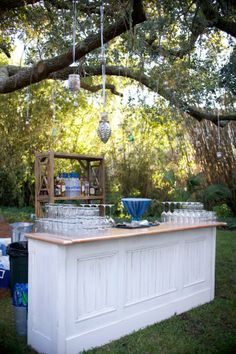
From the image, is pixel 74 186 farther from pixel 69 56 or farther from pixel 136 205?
pixel 136 205

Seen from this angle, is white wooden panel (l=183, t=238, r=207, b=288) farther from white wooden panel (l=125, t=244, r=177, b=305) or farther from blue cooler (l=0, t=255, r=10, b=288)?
blue cooler (l=0, t=255, r=10, b=288)

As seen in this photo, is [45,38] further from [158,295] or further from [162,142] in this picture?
[162,142]

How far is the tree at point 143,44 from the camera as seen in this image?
4.05 metres

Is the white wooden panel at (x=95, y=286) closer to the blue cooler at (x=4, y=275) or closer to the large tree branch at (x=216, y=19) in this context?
the blue cooler at (x=4, y=275)

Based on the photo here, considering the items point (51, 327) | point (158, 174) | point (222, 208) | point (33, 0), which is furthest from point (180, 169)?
point (51, 327)

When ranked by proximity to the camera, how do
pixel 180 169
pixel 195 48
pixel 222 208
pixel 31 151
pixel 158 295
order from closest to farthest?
pixel 158 295 → pixel 195 48 → pixel 222 208 → pixel 180 169 → pixel 31 151

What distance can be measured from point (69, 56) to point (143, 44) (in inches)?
35.1

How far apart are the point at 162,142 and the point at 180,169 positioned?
32.6 inches

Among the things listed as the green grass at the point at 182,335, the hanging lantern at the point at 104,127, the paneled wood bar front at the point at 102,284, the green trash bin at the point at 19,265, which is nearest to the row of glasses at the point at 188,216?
the paneled wood bar front at the point at 102,284

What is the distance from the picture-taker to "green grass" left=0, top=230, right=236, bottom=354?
9.35 ft

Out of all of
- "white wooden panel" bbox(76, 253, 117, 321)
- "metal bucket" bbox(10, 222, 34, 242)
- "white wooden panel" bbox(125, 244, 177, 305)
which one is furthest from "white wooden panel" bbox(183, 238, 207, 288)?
"metal bucket" bbox(10, 222, 34, 242)

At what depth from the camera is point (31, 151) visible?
9.72 meters

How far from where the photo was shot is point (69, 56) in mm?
4328

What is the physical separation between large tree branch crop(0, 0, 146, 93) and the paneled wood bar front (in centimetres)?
205
